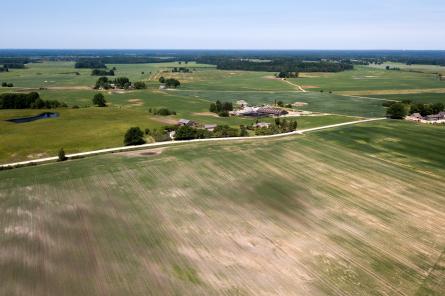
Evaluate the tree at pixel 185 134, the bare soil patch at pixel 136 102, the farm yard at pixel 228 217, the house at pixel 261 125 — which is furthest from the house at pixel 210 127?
the bare soil patch at pixel 136 102

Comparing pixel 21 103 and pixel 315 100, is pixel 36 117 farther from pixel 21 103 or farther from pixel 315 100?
pixel 315 100

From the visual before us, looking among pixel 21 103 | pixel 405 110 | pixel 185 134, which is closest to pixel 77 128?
pixel 185 134

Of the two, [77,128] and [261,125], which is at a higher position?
[261,125]

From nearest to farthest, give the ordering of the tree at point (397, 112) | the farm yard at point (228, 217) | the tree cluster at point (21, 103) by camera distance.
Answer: the farm yard at point (228, 217), the tree at point (397, 112), the tree cluster at point (21, 103)

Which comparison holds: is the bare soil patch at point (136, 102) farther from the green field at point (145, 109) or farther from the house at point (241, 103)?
the house at point (241, 103)

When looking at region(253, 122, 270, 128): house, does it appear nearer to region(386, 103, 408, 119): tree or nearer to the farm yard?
the farm yard

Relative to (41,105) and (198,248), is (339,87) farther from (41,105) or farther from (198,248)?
(198,248)

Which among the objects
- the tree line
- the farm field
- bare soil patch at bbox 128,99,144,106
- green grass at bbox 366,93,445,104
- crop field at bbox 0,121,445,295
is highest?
green grass at bbox 366,93,445,104

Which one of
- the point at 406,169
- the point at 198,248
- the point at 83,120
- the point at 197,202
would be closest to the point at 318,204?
the point at 197,202

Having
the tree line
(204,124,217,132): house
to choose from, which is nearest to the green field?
the tree line
